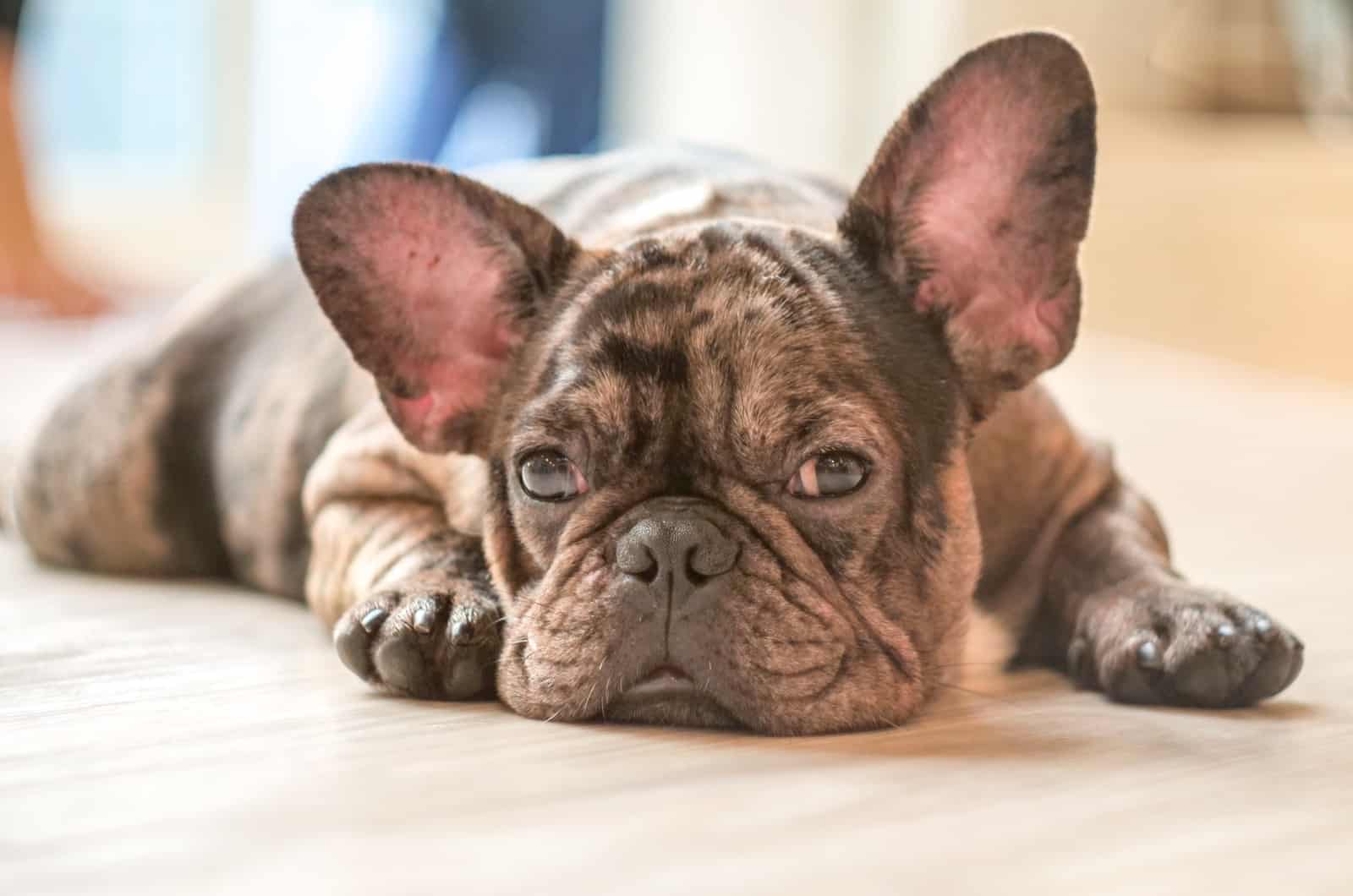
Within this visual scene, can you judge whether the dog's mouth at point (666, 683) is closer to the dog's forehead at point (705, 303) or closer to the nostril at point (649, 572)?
the nostril at point (649, 572)

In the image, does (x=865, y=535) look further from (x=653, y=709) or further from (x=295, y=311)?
(x=295, y=311)

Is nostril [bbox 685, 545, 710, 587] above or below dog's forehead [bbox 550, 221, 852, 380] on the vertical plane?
below

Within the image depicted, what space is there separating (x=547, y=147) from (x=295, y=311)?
19.2ft

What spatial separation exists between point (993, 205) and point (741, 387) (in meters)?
0.50

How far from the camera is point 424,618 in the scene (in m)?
2.18

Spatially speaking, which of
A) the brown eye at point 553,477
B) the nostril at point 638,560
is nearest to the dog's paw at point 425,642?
the brown eye at point 553,477

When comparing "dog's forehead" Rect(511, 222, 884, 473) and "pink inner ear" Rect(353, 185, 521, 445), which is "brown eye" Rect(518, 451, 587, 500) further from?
"pink inner ear" Rect(353, 185, 521, 445)

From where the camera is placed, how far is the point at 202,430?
318 cm

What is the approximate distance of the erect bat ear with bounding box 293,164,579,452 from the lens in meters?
2.33

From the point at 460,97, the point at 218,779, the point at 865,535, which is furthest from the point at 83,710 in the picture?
the point at 460,97

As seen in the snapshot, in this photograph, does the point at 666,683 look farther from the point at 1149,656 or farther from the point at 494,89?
the point at 494,89

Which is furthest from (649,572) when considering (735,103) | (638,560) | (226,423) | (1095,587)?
(735,103)

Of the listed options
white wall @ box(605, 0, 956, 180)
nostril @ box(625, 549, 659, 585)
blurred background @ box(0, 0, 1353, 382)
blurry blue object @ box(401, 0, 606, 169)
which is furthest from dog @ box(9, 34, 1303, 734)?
white wall @ box(605, 0, 956, 180)

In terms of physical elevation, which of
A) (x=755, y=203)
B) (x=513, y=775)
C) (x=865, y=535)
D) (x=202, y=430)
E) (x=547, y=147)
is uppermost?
(x=755, y=203)
